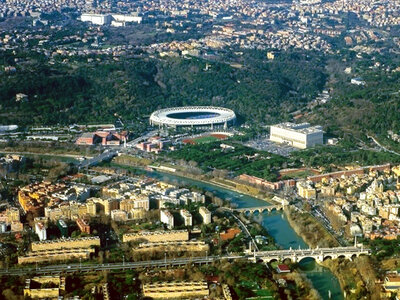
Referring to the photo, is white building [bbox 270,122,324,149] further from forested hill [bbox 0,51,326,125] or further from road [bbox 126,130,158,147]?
road [bbox 126,130,158,147]

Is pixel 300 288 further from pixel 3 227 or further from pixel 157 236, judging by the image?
pixel 3 227

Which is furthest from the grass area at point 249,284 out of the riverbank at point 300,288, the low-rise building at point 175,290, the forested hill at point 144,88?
the forested hill at point 144,88

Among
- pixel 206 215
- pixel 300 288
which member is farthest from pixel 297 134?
pixel 300 288

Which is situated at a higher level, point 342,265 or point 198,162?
point 342,265

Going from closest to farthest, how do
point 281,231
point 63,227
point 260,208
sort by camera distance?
1. point 63,227
2. point 281,231
3. point 260,208

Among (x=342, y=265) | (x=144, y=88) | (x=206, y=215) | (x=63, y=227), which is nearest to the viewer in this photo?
(x=342, y=265)

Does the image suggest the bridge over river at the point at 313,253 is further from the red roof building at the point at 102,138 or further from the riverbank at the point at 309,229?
the red roof building at the point at 102,138

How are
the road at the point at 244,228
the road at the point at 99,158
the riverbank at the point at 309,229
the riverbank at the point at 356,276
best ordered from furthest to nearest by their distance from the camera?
the road at the point at 99,158 → the riverbank at the point at 309,229 → the road at the point at 244,228 → the riverbank at the point at 356,276
